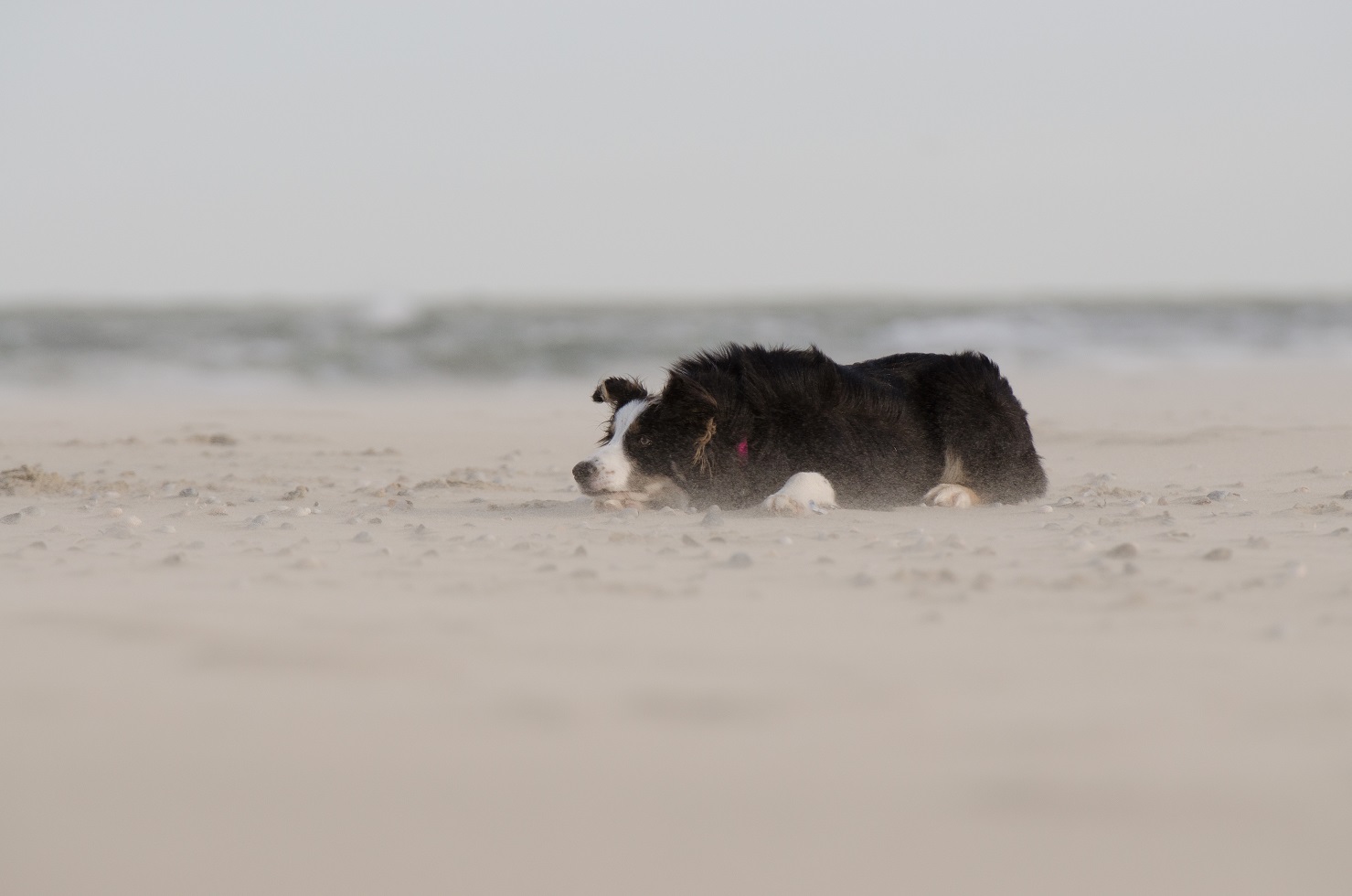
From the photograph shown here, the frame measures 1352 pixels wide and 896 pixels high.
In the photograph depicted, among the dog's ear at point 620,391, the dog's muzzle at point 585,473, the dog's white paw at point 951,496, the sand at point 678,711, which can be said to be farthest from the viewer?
the dog's white paw at point 951,496

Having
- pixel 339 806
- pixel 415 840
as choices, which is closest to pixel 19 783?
pixel 339 806

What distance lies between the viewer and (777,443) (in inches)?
243

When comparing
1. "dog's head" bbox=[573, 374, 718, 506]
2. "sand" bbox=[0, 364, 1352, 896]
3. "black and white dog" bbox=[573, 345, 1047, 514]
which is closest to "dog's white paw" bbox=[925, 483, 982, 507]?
"black and white dog" bbox=[573, 345, 1047, 514]

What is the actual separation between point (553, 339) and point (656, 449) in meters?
18.6

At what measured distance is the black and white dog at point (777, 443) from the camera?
6055 mm

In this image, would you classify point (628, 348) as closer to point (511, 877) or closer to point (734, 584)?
point (734, 584)

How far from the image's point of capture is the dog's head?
6.01 meters

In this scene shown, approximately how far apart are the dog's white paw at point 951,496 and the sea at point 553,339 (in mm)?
11609

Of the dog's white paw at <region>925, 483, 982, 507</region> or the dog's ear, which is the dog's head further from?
the dog's white paw at <region>925, 483, 982, 507</region>

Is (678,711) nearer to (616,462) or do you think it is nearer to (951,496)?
(616,462)

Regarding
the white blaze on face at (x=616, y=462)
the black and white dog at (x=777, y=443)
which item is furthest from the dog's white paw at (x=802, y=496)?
the white blaze on face at (x=616, y=462)

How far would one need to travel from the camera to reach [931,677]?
267cm

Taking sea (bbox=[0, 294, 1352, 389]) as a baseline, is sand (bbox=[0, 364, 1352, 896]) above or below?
below

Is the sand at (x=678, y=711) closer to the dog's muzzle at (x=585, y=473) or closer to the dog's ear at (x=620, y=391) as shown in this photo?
the dog's muzzle at (x=585, y=473)
